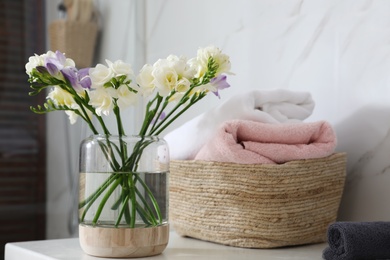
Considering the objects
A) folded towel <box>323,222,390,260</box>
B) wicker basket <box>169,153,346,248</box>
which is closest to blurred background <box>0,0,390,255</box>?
wicker basket <box>169,153,346,248</box>

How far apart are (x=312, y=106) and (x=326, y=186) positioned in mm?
179

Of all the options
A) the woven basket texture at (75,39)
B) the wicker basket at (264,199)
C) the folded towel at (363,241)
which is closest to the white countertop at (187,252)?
the wicker basket at (264,199)

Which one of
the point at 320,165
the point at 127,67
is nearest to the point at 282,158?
the point at 320,165

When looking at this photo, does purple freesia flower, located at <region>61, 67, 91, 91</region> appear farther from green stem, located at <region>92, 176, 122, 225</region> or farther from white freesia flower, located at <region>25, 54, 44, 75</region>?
green stem, located at <region>92, 176, 122, 225</region>

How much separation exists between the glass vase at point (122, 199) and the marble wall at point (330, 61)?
39cm

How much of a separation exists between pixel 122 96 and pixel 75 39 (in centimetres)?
92

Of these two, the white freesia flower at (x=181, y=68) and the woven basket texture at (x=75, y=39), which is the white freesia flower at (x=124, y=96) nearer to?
the white freesia flower at (x=181, y=68)

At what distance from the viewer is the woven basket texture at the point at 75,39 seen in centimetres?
184

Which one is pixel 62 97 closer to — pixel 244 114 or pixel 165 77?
pixel 165 77

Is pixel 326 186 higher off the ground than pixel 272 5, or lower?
lower

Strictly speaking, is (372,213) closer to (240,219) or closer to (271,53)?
(240,219)

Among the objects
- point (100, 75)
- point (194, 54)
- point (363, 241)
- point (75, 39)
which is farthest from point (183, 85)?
point (75, 39)

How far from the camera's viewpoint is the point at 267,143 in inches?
43.9

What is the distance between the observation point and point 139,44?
1.92 meters
